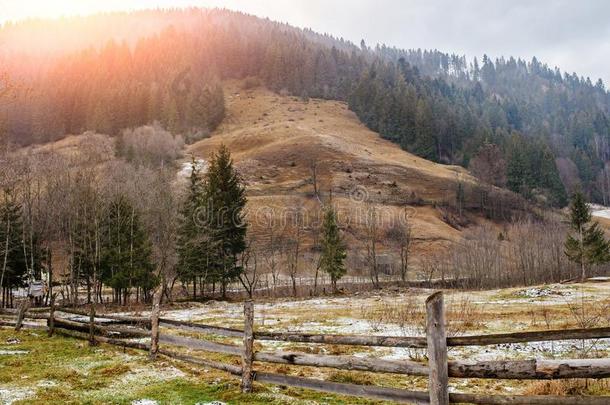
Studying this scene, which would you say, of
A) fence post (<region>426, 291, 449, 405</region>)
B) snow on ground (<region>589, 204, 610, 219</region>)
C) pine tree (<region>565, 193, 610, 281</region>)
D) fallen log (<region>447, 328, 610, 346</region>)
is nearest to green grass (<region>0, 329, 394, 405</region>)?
fence post (<region>426, 291, 449, 405</region>)

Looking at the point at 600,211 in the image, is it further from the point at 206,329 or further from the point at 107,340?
the point at 206,329

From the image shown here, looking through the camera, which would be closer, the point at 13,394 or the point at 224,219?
the point at 13,394

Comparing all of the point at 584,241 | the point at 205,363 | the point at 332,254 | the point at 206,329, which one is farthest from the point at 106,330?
the point at 584,241

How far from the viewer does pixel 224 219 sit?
56.5 meters

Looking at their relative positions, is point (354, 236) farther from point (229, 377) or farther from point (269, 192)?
point (229, 377)

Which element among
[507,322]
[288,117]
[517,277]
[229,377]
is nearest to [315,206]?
[517,277]

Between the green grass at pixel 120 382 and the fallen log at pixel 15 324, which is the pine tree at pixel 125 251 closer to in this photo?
the fallen log at pixel 15 324

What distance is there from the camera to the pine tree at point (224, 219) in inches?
2147

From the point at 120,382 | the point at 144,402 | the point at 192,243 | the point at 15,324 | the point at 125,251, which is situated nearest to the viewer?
the point at 144,402

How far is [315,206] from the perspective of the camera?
10981cm

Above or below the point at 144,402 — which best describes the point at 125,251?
above

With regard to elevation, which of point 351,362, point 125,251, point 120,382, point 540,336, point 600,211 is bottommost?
point 120,382

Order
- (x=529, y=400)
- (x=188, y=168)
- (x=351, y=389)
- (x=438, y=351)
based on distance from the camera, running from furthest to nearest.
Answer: (x=188, y=168)
(x=351, y=389)
(x=438, y=351)
(x=529, y=400)

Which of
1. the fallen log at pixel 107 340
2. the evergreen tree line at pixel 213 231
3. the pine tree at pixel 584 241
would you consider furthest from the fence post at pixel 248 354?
the pine tree at pixel 584 241
